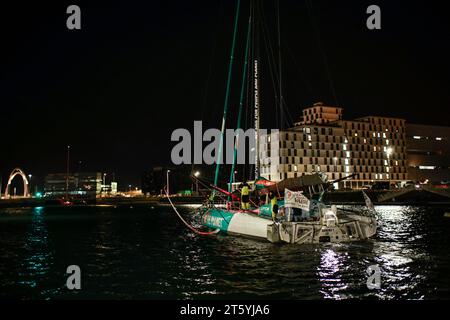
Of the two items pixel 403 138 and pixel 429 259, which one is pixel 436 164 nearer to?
pixel 403 138

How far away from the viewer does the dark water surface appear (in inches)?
536

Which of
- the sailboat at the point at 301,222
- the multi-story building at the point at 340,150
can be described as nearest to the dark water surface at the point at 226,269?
the sailboat at the point at 301,222

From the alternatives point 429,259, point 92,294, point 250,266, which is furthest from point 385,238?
point 92,294

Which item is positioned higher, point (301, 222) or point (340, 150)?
point (340, 150)

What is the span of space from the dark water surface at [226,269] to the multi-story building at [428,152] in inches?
5472

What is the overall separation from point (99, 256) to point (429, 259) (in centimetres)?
1657

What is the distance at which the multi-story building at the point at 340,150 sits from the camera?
137m

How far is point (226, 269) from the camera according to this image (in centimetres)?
1764

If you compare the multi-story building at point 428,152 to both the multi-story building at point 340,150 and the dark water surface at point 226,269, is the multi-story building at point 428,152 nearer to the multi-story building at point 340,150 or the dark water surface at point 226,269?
the multi-story building at point 340,150

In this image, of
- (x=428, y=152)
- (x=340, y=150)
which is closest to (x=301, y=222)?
(x=340, y=150)

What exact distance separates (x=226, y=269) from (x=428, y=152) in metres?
159

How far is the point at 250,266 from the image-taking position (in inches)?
706

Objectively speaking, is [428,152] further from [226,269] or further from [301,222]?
[226,269]

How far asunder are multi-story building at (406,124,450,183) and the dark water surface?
5472 inches
